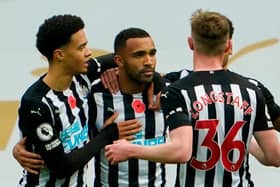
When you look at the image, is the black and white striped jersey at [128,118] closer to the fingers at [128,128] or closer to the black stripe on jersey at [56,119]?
the fingers at [128,128]

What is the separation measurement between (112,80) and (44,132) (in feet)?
1.65

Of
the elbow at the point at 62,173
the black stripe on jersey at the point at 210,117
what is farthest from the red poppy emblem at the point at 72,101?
the black stripe on jersey at the point at 210,117

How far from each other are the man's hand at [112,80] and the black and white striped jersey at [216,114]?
2.46 feet

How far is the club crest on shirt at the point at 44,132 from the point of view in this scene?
3012mm

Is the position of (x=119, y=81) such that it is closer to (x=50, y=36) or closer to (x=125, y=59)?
(x=125, y=59)

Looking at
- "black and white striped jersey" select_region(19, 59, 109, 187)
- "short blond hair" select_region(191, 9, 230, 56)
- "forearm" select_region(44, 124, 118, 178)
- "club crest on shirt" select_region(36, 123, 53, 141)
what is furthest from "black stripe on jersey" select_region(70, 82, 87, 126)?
→ "short blond hair" select_region(191, 9, 230, 56)

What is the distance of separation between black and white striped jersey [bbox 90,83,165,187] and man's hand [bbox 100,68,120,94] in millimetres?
21

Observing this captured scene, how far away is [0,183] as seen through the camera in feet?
14.5

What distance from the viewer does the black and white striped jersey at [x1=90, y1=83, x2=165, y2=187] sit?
3.39 metres

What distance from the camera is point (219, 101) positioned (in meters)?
2.65

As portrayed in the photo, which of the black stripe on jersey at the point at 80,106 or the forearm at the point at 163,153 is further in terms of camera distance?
the black stripe on jersey at the point at 80,106

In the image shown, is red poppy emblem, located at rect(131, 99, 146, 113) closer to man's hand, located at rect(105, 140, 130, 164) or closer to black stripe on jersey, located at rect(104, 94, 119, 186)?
black stripe on jersey, located at rect(104, 94, 119, 186)

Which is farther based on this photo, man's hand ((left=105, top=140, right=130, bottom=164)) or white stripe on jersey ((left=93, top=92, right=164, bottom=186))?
white stripe on jersey ((left=93, top=92, right=164, bottom=186))

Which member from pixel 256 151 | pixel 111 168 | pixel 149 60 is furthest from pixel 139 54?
pixel 256 151
